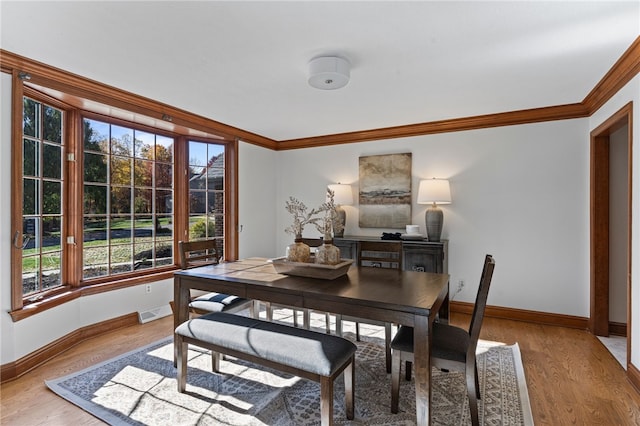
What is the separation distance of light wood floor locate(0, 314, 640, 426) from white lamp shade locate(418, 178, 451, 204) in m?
1.47

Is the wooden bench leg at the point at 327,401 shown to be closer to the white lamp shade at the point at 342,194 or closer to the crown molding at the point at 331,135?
the crown molding at the point at 331,135

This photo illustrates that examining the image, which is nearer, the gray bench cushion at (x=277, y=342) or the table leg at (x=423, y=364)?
the table leg at (x=423, y=364)

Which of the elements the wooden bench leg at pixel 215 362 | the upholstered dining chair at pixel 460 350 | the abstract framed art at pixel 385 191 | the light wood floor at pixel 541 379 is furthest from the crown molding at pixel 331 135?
the wooden bench leg at pixel 215 362

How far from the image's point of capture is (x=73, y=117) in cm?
325

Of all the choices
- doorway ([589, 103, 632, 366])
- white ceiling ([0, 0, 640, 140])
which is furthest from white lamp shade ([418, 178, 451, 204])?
doorway ([589, 103, 632, 366])

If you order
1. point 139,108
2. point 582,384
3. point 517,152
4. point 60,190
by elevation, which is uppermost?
point 139,108

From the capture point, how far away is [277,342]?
1.92m

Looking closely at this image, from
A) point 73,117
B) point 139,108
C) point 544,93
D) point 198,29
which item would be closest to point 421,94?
point 544,93

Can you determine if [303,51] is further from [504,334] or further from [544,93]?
[504,334]

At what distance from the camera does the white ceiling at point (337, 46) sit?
1.89m

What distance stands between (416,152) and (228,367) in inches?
131

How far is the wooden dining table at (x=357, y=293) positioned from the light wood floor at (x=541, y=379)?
82 centimetres

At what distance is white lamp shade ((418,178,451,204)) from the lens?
13.1 ft

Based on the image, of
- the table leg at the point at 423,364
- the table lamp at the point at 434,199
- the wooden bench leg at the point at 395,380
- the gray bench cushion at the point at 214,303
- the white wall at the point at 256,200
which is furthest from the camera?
the white wall at the point at 256,200
